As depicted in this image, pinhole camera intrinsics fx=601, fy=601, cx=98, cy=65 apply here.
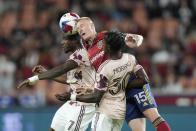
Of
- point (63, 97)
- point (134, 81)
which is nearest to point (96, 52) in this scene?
point (134, 81)

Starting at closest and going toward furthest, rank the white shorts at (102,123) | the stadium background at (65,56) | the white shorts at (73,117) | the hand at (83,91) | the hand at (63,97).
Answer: the white shorts at (102,123) → the hand at (63,97) → the hand at (83,91) → the white shorts at (73,117) → the stadium background at (65,56)

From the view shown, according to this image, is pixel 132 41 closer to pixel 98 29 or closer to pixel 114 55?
pixel 114 55

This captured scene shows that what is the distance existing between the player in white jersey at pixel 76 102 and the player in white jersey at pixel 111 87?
493mm

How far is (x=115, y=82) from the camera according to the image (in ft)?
24.2

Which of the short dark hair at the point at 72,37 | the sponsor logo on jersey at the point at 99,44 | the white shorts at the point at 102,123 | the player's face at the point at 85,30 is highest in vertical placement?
the player's face at the point at 85,30

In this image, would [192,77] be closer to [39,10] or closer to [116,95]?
[39,10]

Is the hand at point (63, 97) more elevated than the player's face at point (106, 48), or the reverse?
the player's face at point (106, 48)

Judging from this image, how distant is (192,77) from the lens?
13391 millimetres

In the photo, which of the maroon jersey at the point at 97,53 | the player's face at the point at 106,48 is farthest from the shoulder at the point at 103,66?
the maroon jersey at the point at 97,53

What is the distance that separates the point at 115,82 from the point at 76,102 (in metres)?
0.90

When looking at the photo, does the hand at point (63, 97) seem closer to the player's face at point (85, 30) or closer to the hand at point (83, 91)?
the hand at point (83, 91)

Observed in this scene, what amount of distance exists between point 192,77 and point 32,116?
395 cm

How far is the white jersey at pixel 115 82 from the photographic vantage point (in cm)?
725

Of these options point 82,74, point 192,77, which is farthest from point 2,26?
point 82,74
